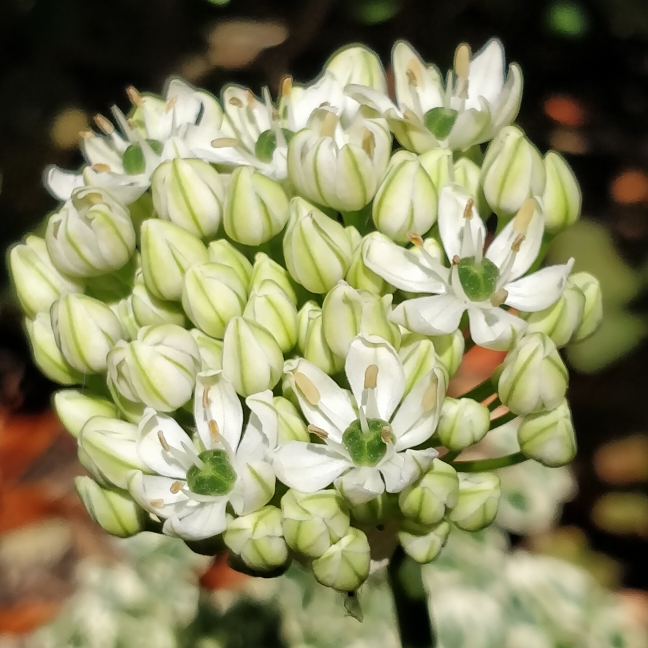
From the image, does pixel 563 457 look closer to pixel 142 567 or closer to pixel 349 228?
pixel 349 228

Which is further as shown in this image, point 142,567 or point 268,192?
point 142,567

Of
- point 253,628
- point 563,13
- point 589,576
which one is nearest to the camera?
point 253,628

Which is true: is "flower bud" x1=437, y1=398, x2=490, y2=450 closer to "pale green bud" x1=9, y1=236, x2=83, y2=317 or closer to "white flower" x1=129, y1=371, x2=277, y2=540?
"white flower" x1=129, y1=371, x2=277, y2=540

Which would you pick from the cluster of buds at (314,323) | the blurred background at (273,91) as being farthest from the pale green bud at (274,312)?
the blurred background at (273,91)

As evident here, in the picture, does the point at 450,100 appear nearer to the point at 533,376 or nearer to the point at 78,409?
the point at 533,376

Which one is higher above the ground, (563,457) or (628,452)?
(563,457)

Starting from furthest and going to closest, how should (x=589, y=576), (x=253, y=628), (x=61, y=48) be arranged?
1. (x=61, y=48)
2. (x=589, y=576)
3. (x=253, y=628)

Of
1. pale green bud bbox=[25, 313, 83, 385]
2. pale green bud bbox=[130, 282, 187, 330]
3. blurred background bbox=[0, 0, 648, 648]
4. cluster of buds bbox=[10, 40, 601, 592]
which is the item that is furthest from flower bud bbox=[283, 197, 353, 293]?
blurred background bbox=[0, 0, 648, 648]

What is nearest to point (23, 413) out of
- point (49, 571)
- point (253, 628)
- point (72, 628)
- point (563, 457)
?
point (49, 571)
